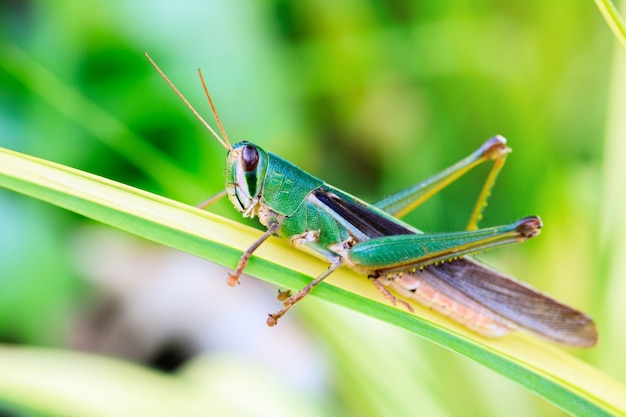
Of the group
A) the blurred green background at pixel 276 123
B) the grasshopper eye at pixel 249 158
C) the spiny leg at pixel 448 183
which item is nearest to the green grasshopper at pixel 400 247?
the grasshopper eye at pixel 249 158

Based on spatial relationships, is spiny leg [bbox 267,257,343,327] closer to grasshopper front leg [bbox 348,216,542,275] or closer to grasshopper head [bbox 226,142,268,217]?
grasshopper front leg [bbox 348,216,542,275]

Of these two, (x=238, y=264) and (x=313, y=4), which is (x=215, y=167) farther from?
(x=238, y=264)

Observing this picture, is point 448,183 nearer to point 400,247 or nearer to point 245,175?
point 400,247

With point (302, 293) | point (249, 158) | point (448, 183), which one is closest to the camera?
point (302, 293)

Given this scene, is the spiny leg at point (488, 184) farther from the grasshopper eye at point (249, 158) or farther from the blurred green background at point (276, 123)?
the grasshopper eye at point (249, 158)

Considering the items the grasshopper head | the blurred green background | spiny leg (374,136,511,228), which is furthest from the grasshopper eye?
the blurred green background

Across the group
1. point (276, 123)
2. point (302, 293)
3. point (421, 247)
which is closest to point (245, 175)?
point (302, 293)
